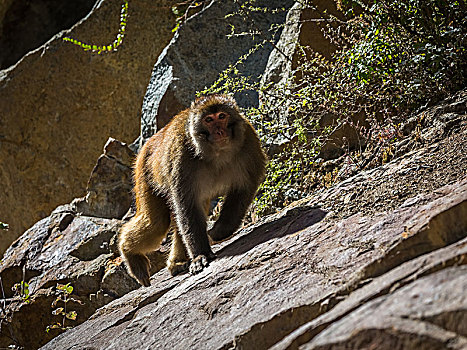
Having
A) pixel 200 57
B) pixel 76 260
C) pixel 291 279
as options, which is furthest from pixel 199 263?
pixel 200 57

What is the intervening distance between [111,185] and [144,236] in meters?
2.17

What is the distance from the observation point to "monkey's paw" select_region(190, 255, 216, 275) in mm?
3732

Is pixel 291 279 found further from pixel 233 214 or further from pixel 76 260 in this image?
pixel 76 260

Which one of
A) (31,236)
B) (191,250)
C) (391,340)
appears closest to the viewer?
(391,340)

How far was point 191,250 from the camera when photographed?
3941mm

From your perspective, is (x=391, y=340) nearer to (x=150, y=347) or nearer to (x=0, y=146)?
(x=150, y=347)

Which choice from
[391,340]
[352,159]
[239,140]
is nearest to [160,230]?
[239,140]

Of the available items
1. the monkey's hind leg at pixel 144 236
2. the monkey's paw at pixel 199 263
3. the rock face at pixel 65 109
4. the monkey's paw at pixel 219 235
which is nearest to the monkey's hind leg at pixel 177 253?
the monkey's hind leg at pixel 144 236

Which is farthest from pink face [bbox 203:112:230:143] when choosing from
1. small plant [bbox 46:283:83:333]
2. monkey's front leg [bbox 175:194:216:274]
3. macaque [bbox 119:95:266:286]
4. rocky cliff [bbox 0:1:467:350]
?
small plant [bbox 46:283:83:333]

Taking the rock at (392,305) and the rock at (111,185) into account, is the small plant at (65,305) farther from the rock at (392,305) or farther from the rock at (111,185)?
the rock at (392,305)

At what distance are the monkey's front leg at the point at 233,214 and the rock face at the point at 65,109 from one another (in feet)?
Result: 14.2

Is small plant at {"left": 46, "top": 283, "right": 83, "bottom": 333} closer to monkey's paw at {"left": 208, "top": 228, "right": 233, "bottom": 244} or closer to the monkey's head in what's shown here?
monkey's paw at {"left": 208, "top": 228, "right": 233, "bottom": 244}

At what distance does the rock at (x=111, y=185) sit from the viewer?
21.2 ft

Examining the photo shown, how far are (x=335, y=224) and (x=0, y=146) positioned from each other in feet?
22.8
